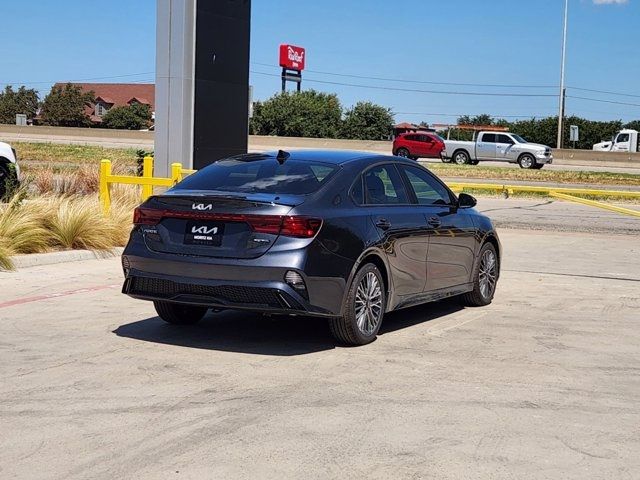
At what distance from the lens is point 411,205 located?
8.60 meters

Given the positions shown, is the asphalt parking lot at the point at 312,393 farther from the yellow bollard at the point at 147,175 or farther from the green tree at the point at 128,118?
the green tree at the point at 128,118

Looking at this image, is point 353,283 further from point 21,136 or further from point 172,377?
point 21,136

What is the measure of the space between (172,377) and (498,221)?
49.7 ft

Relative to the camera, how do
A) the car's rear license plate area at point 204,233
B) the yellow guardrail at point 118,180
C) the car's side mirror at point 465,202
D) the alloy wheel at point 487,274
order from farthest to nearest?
the yellow guardrail at point 118,180, the alloy wheel at point 487,274, the car's side mirror at point 465,202, the car's rear license plate area at point 204,233

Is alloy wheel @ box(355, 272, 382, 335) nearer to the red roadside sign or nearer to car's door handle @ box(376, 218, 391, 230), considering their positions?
car's door handle @ box(376, 218, 391, 230)

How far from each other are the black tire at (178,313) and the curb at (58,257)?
367 centimetres

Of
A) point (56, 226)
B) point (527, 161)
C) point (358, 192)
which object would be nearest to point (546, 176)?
point (527, 161)

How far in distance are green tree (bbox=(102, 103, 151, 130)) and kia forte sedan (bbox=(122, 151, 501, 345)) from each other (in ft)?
317

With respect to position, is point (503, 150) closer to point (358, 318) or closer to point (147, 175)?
point (147, 175)

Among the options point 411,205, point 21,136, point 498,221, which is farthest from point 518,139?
point 411,205

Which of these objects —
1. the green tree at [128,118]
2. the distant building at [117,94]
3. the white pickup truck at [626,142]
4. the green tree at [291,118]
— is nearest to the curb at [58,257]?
the white pickup truck at [626,142]

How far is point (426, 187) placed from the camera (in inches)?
359

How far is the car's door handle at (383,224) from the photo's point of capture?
25.8ft

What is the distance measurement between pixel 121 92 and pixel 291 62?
47.2 m
